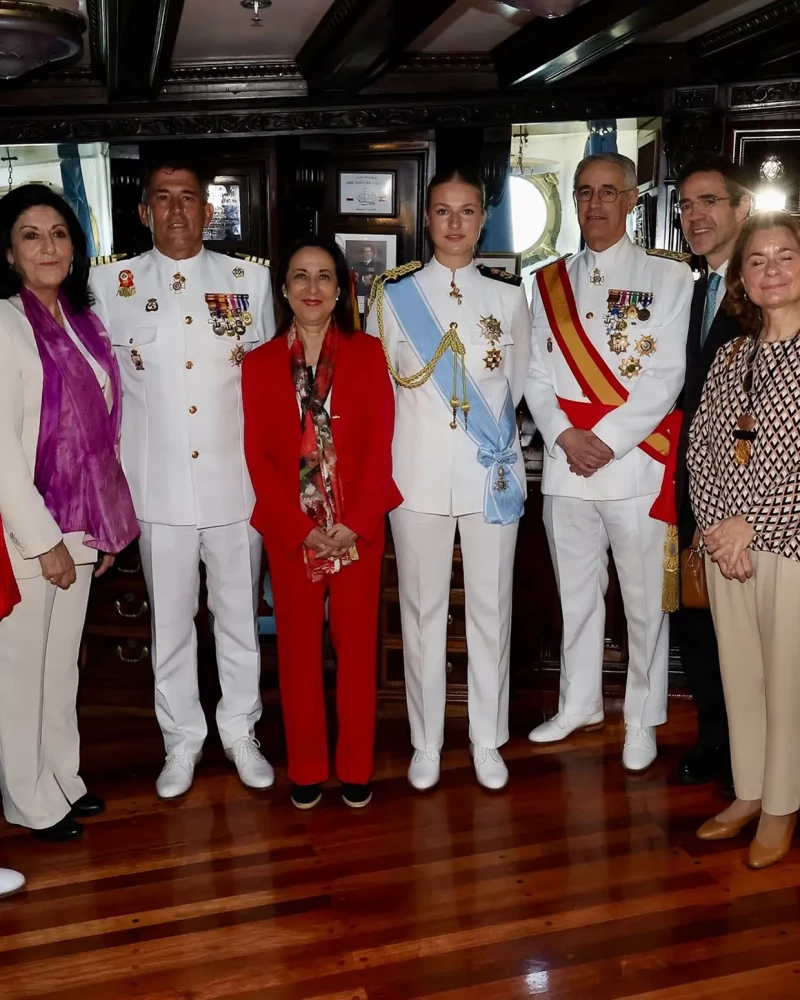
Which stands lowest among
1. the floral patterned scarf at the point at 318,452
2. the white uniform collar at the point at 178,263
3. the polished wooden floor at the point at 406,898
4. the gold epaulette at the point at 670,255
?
the polished wooden floor at the point at 406,898

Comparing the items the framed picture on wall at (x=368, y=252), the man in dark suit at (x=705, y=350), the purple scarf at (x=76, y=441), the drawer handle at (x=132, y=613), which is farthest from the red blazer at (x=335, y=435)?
the framed picture on wall at (x=368, y=252)

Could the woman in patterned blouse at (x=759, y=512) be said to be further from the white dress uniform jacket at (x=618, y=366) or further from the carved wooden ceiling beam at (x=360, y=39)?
the carved wooden ceiling beam at (x=360, y=39)

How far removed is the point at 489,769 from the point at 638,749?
441 mm

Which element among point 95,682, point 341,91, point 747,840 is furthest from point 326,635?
point 341,91

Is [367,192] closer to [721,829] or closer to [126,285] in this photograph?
[126,285]

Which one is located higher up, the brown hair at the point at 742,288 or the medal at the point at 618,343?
the brown hair at the point at 742,288

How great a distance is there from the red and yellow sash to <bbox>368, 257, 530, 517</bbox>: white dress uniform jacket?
9.8 inches

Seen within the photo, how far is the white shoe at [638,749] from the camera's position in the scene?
9.31 ft

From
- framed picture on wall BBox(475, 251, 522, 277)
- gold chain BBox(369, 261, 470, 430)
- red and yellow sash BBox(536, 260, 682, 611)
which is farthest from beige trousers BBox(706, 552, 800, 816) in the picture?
framed picture on wall BBox(475, 251, 522, 277)

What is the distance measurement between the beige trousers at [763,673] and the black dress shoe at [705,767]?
0.29 meters

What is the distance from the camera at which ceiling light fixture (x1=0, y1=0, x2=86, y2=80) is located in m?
2.10

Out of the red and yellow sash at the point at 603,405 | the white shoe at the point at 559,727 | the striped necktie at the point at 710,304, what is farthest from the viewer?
the white shoe at the point at 559,727

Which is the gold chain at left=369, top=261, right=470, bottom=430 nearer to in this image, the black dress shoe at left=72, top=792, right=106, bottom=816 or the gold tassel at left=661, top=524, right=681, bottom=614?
the gold tassel at left=661, top=524, right=681, bottom=614

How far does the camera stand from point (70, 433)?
2320mm
